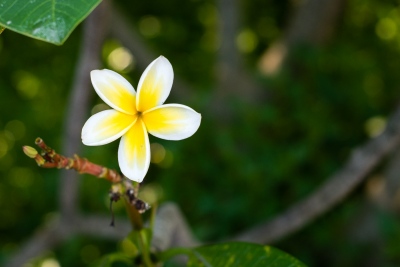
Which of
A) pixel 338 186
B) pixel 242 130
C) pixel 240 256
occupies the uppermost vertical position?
pixel 242 130

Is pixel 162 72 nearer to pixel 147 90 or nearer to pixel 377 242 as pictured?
pixel 147 90

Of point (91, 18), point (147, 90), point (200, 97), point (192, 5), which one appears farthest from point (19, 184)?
point (147, 90)

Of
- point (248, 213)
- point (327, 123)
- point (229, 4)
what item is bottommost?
point (248, 213)

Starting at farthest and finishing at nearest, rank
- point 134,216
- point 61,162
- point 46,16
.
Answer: point 134,216 < point 61,162 < point 46,16

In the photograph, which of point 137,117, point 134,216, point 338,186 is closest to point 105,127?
point 137,117

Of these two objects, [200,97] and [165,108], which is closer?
[165,108]

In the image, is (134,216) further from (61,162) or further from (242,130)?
(242,130)

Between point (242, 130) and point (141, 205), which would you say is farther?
point (242, 130)
